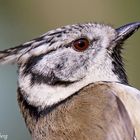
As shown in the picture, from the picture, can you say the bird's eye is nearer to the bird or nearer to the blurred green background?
the bird

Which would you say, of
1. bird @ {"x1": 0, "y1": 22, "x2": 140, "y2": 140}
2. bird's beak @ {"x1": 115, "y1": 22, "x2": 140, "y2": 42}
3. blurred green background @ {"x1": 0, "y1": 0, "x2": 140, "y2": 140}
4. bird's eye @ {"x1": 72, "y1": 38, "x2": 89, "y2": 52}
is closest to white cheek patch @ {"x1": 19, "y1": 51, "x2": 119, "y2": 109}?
bird @ {"x1": 0, "y1": 22, "x2": 140, "y2": 140}

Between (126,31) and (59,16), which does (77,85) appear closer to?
(126,31)

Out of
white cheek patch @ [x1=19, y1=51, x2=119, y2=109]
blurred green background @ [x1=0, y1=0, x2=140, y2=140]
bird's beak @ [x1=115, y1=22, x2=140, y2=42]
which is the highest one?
blurred green background @ [x1=0, y1=0, x2=140, y2=140]

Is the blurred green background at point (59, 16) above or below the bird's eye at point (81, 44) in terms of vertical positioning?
above

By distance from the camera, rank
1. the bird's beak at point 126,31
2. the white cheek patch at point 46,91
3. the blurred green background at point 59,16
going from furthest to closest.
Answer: the blurred green background at point 59,16 < the bird's beak at point 126,31 < the white cheek patch at point 46,91

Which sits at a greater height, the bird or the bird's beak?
the bird's beak

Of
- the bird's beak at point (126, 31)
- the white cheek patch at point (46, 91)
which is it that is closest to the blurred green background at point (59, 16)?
the bird's beak at point (126, 31)

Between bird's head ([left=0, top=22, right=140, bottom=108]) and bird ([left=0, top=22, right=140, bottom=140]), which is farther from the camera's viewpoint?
bird's head ([left=0, top=22, right=140, bottom=108])

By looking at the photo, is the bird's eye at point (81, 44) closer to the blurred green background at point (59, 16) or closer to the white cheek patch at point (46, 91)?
the white cheek patch at point (46, 91)

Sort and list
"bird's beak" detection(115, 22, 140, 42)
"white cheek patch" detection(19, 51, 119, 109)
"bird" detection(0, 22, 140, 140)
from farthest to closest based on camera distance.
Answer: "bird's beak" detection(115, 22, 140, 42) < "white cheek patch" detection(19, 51, 119, 109) < "bird" detection(0, 22, 140, 140)
